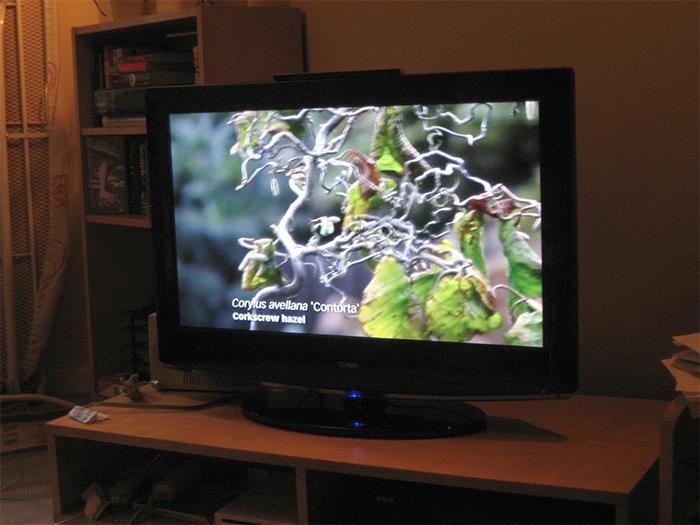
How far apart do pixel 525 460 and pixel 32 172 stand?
2.24 m

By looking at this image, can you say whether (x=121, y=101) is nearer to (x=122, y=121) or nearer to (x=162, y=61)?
(x=122, y=121)

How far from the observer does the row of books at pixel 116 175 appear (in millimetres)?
2963

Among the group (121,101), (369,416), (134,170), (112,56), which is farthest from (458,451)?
(112,56)

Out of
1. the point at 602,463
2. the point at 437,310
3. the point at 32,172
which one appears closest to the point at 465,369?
the point at 437,310

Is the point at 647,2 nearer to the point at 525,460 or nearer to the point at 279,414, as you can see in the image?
the point at 525,460

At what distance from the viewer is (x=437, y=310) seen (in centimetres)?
208

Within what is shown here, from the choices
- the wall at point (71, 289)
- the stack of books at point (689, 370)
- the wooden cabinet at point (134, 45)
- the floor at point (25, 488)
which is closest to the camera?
the stack of books at point (689, 370)

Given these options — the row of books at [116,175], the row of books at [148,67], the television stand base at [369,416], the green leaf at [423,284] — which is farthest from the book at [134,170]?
the green leaf at [423,284]

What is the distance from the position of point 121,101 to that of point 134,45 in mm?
204

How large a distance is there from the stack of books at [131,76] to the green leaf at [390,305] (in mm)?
991

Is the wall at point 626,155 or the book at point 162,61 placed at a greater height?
the book at point 162,61

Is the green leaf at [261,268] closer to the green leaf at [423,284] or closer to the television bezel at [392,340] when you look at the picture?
the television bezel at [392,340]

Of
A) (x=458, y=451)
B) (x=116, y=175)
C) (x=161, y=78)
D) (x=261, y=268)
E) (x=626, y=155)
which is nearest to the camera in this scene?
(x=458, y=451)

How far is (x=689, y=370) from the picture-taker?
1.82m
